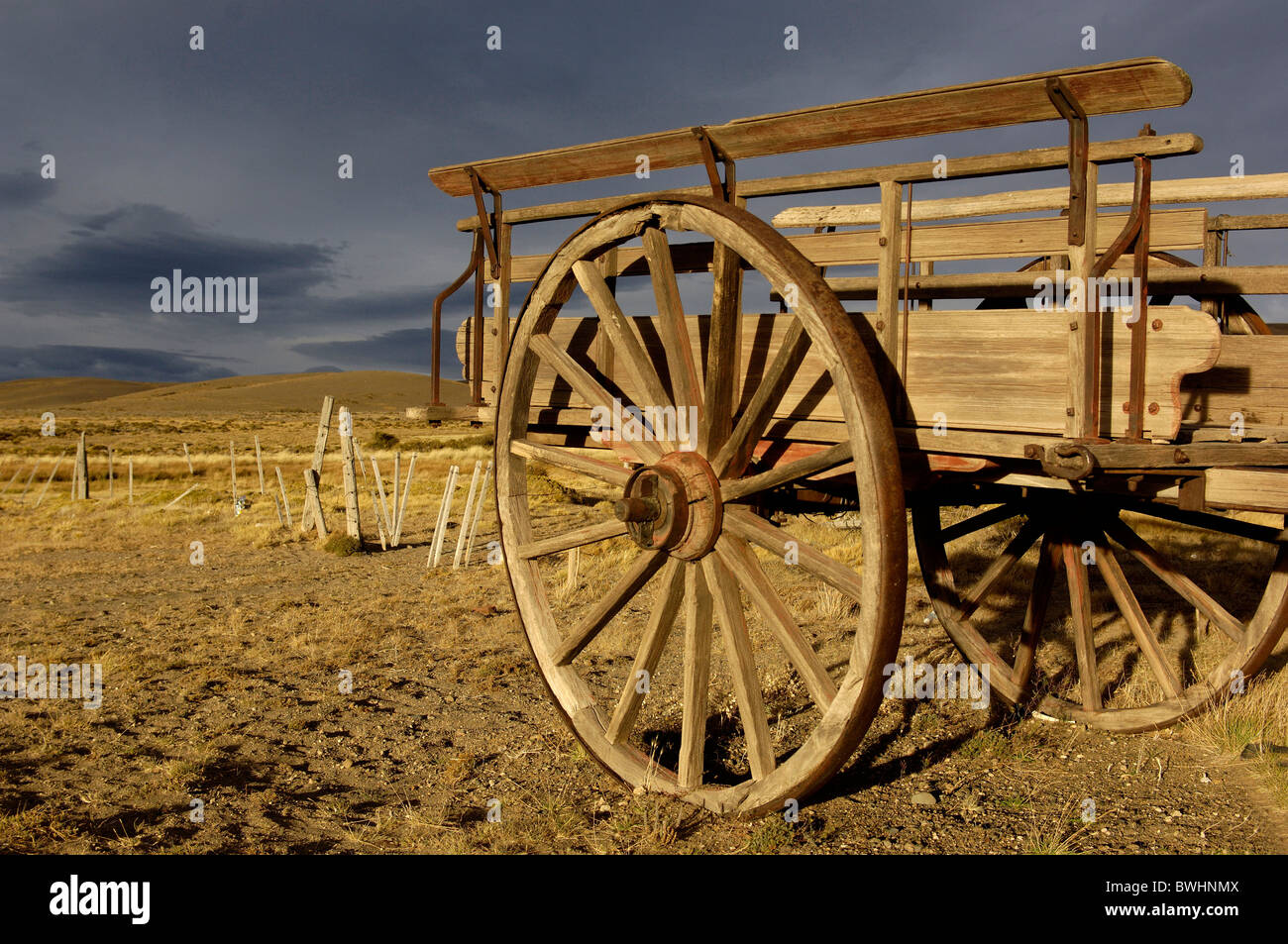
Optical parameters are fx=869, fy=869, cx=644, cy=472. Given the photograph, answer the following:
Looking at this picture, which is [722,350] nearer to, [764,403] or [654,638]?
[764,403]

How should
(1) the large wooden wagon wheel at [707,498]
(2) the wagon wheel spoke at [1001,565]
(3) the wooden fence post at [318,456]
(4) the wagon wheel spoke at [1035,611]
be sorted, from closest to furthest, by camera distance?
(1) the large wooden wagon wheel at [707,498]
(4) the wagon wheel spoke at [1035,611]
(2) the wagon wheel spoke at [1001,565]
(3) the wooden fence post at [318,456]

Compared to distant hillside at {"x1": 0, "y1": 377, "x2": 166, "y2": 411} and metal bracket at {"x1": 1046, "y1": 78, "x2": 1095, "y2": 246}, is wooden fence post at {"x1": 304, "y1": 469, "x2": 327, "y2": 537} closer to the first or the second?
metal bracket at {"x1": 1046, "y1": 78, "x2": 1095, "y2": 246}

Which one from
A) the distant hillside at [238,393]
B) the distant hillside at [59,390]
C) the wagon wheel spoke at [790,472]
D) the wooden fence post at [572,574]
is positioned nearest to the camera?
the wagon wheel spoke at [790,472]

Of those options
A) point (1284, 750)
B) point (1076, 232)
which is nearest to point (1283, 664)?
point (1284, 750)

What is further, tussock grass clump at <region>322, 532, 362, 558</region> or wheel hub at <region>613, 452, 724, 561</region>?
tussock grass clump at <region>322, 532, 362, 558</region>

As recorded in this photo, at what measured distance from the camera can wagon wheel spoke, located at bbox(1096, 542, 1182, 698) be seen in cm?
457

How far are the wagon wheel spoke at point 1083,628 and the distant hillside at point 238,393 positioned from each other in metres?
86.4

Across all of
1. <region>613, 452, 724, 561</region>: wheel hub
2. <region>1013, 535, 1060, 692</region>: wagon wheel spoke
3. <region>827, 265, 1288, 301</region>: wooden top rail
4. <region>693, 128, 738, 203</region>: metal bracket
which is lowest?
<region>1013, 535, 1060, 692</region>: wagon wheel spoke

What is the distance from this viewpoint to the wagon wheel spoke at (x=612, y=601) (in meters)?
3.91

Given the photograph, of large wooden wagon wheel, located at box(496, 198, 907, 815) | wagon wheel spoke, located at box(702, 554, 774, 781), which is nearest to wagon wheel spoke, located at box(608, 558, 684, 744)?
large wooden wagon wheel, located at box(496, 198, 907, 815)

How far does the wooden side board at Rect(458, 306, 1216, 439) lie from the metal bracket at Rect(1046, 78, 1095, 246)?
30cm

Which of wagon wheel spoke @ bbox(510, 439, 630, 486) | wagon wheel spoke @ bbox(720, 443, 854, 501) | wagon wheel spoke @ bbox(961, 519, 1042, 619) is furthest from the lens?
wagon wheel spoke @ bbox(961, 519, 1042, 619)

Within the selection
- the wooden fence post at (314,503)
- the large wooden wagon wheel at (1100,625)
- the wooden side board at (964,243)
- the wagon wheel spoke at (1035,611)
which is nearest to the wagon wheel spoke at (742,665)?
the wooden side board at (964,243)

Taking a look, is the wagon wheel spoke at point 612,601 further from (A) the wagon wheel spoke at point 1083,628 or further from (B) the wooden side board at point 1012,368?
(A) the wagon wheel spoke at point 1083,628
